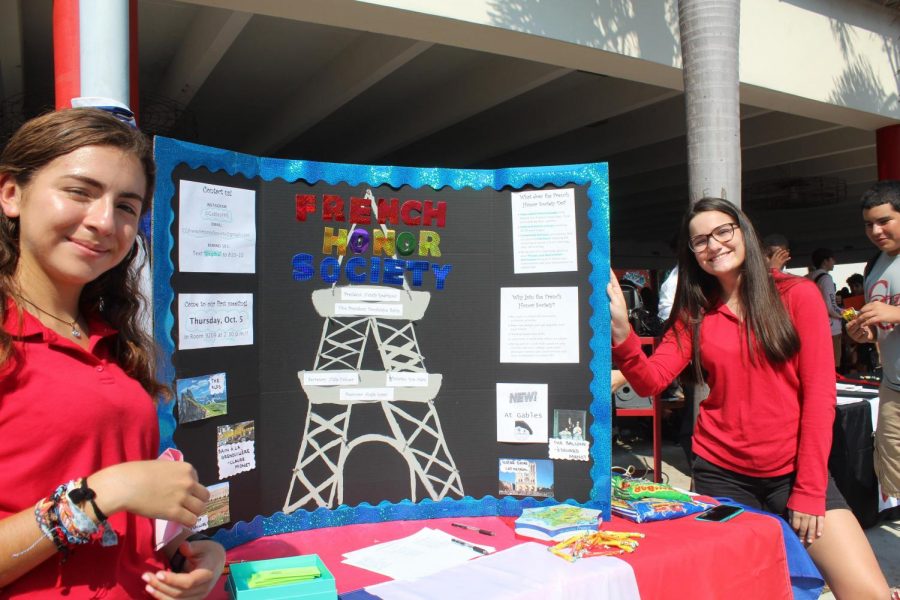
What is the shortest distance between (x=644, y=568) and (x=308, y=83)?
22.6ft

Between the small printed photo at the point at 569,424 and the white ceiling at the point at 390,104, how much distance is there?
4321 mm

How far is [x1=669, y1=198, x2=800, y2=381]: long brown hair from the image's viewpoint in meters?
2.06

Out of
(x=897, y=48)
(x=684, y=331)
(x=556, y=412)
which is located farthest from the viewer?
(x=897, y=48)

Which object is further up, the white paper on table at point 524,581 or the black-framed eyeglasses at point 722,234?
the black-framed eyeglasses at point 722,234

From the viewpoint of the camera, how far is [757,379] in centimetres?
210

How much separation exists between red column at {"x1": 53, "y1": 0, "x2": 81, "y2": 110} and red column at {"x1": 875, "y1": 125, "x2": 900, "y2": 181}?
26.5 ft

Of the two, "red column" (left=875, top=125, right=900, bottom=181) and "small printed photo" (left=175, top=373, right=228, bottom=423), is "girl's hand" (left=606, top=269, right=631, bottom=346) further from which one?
"red column" (left=875, top=125, right=900, bottom=181)

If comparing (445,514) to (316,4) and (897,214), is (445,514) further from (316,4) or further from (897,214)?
(316,4)

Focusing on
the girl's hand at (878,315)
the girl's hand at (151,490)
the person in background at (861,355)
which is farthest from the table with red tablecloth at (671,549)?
the person in background at (861,355)

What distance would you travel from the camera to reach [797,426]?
208cm

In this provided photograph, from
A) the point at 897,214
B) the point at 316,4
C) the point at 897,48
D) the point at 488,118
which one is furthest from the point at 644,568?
the point at 488,118

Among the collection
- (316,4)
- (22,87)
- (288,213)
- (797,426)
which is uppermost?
(22,87)

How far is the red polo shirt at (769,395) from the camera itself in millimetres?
2016

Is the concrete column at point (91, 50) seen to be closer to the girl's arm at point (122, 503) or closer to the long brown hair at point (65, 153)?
the long brown hair at point (65, 153)
